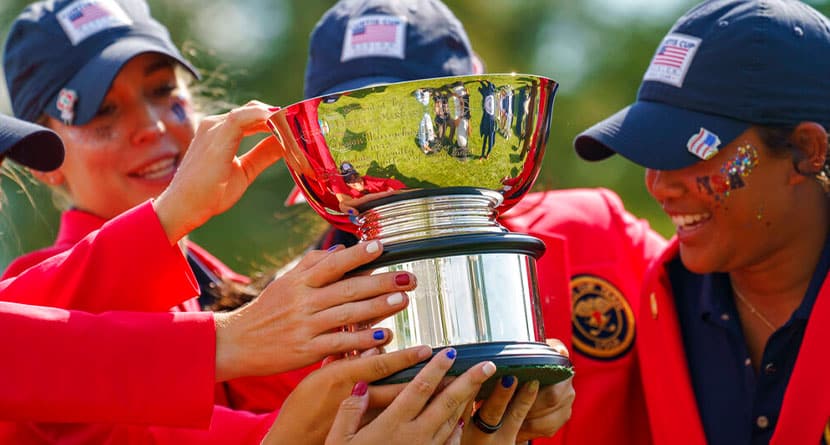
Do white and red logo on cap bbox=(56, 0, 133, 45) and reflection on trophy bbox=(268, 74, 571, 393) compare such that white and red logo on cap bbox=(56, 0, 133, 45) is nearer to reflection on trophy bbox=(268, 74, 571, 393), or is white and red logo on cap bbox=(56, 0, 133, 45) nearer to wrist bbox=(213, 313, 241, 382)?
reflection on trophy bbox=(268, 74, 571, 393)

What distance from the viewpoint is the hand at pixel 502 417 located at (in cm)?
273

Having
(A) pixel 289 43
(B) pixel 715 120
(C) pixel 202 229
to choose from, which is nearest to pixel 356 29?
(B) pixel 715 120

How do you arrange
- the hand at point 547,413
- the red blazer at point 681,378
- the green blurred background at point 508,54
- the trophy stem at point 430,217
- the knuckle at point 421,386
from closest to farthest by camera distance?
the knuckle at point 421,386 → the trophy stem at point 430,217 → the hand at point 547,413 → the red blazer at point 681,378 → the green blurred background at point 508,54

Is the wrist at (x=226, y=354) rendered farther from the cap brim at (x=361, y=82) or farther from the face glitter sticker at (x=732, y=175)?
the face glitter sticker at (x=732, y=175)

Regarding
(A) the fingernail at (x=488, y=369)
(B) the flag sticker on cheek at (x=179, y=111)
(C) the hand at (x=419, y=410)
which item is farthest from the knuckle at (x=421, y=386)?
(B) the flag sticker on cheek at (x=179, y=111)

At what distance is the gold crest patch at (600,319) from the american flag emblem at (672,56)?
0.71m

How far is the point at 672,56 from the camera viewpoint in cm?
377

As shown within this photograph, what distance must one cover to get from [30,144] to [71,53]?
0.86m

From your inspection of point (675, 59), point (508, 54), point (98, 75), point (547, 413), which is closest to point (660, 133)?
point (675, 59)

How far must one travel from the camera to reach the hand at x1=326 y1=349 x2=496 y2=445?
8.47 feet

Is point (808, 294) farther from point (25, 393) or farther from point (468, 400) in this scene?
point (25, 393)

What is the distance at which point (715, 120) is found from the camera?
12.1ft

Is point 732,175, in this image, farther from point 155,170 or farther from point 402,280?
point 155,170

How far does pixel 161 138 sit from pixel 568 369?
1.88 meters
